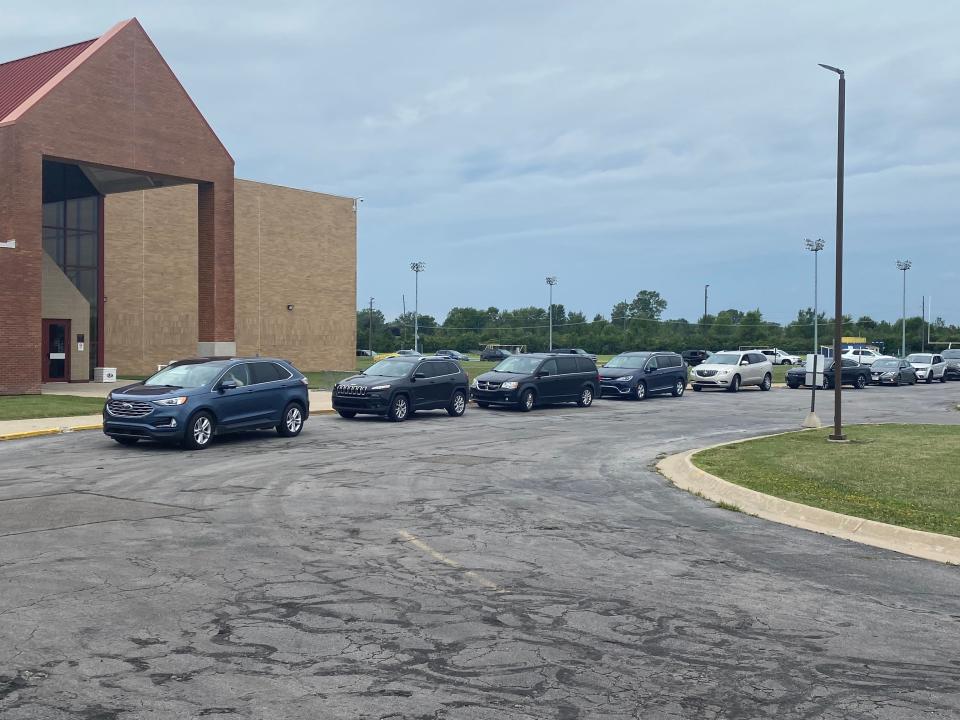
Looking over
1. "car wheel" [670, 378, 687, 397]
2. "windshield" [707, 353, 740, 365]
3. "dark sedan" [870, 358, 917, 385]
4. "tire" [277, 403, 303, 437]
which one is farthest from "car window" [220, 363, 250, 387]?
"dark sedan" [870, 358, 917, 385]

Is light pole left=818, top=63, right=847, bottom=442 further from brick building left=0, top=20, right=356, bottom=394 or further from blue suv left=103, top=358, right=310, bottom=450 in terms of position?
brick building left=0, top=20, right=356, bottom=394

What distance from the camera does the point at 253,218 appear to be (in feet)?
157

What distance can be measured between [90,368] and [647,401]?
21.0 metres

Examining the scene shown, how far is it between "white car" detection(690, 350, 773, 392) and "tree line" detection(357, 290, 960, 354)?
72.0 meters

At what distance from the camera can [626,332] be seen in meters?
129

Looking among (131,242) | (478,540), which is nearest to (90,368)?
(131,242)

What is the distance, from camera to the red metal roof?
30.8 m

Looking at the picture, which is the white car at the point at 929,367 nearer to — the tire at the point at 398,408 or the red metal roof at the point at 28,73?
the tire at the point at 398,408

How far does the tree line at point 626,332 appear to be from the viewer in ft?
401

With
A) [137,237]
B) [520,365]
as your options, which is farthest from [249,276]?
[520,365]

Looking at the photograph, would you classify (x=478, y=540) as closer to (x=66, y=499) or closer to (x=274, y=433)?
(x=66, y=499)

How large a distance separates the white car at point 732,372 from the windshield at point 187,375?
26.3 meters

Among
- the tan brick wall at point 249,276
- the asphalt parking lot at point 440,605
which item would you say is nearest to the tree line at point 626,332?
the tan brick wall at point 249,276

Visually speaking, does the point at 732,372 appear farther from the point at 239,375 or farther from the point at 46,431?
the point at 46,431
